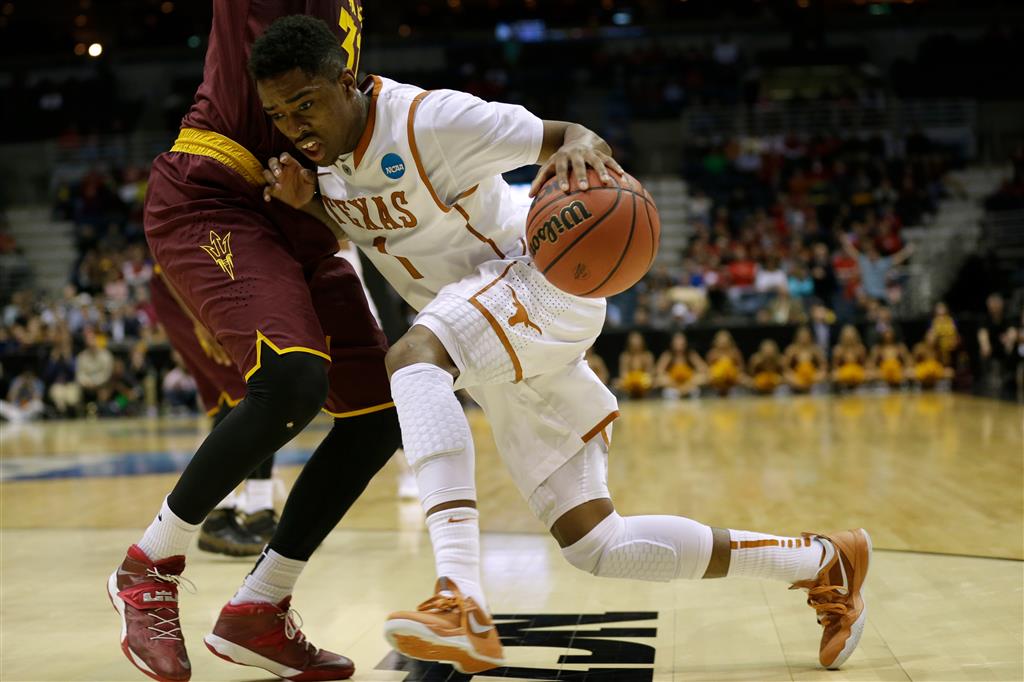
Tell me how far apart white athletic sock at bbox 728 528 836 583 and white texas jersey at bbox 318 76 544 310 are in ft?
3.26

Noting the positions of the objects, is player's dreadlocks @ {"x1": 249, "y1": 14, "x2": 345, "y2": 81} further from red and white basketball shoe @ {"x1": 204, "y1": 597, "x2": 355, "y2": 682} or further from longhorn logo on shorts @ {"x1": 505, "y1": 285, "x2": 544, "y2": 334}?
red and white basketball shoe @ {"x1": 204, "y1": 597, "x2": 355, "y2": 682}

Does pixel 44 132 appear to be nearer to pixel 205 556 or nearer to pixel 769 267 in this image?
pixel 769 267

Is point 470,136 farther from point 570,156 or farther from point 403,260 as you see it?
point 403,260

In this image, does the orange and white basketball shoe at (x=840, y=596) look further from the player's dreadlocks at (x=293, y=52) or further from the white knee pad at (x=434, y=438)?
the player's dreadlocks at (x=293, y=52)

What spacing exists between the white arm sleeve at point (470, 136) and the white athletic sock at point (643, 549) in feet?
3.21

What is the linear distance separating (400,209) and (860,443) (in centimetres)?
657

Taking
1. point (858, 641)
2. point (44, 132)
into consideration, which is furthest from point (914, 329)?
point (44, 132)

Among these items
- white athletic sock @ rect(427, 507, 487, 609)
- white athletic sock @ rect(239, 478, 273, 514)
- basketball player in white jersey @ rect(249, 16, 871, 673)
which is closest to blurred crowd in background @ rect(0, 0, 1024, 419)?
white athletic sock @ rect(239, 478, 273, 514)

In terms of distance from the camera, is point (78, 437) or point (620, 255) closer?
point (620, 255)

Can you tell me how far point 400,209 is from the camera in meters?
2.95

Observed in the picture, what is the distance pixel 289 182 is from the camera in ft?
9.87

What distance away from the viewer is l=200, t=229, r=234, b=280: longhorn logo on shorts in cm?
290

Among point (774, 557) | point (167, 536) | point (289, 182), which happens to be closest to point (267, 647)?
point (167, 536)

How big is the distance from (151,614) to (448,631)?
99cm
